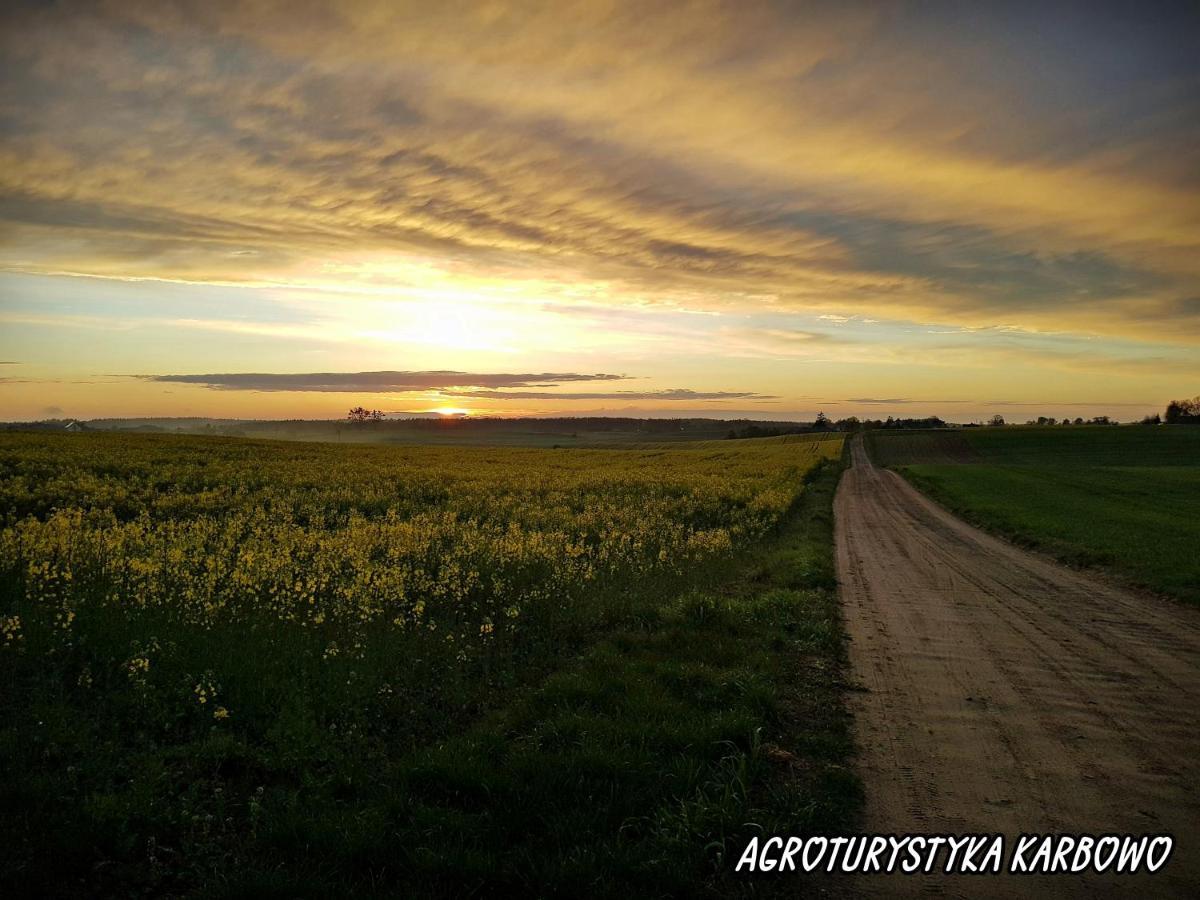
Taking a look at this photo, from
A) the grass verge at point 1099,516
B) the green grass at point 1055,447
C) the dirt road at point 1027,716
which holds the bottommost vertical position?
the dirt road at point 1027,716

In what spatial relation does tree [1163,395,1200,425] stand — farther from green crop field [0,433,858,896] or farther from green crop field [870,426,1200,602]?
green crop field [0,433,858,896]

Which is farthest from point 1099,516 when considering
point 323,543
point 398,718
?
point 398,718

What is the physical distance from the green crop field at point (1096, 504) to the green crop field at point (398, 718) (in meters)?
8.96

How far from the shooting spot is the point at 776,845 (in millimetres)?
5219

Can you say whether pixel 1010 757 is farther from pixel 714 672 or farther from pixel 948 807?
pixel 714 672

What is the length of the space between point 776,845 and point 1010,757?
2.95 metres

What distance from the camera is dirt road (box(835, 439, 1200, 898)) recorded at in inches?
213

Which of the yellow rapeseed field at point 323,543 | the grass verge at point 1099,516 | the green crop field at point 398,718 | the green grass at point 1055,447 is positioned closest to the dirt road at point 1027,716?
the green crop field at point 398,718

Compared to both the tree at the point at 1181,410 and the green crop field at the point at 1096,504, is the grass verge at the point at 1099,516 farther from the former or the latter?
the tree at the point at 1181,410

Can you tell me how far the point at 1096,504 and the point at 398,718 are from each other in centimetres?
3386

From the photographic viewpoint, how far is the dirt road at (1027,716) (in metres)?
5.41

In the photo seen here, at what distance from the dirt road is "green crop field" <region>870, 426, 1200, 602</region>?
9.00 feet

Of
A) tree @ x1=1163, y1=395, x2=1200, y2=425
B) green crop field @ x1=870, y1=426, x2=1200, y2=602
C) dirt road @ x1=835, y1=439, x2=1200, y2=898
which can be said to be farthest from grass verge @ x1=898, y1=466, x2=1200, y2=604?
tree @ x1=1163, y1=395, x2=1200, y2=425

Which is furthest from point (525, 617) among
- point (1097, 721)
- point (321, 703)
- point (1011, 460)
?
point (1011, 460)
